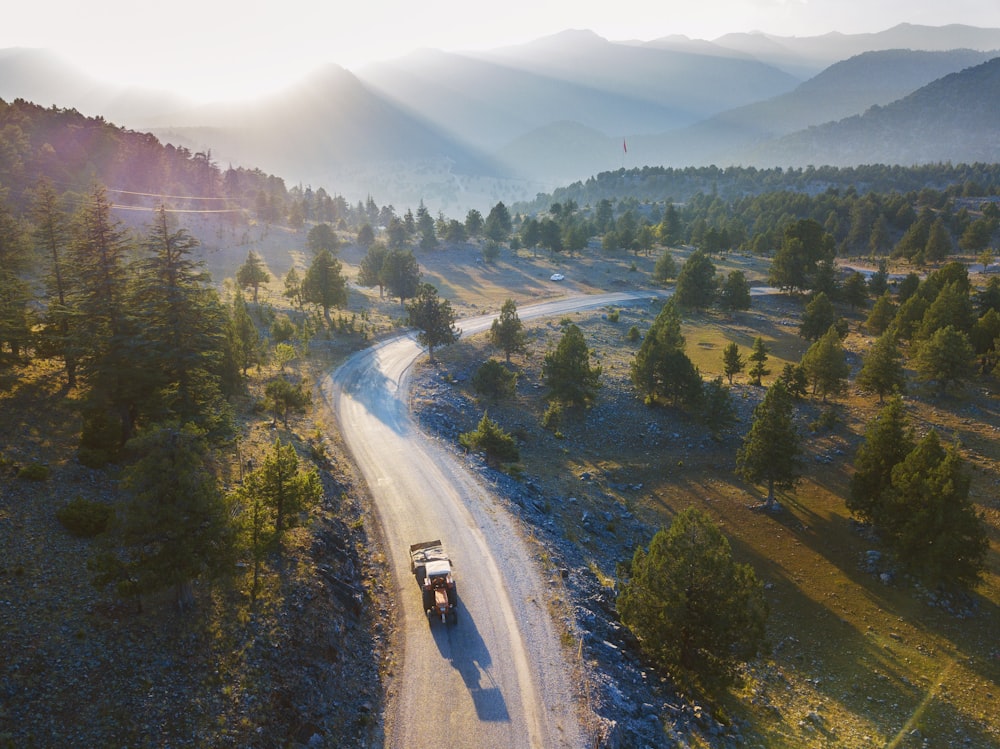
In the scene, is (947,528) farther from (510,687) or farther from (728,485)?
(510,687)

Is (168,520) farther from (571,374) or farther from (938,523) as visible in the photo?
(571,374)

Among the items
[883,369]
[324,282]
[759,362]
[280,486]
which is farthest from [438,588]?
[324,282]

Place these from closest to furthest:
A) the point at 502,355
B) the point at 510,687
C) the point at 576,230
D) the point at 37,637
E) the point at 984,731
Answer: the point at 37,637
the point at 510,687
the point at 984,731
the point at 502,355
the point at 576,230

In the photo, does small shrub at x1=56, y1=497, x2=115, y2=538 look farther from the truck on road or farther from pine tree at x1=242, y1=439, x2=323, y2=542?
the truck on road

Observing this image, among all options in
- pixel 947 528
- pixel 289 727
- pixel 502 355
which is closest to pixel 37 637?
pixel 289 727

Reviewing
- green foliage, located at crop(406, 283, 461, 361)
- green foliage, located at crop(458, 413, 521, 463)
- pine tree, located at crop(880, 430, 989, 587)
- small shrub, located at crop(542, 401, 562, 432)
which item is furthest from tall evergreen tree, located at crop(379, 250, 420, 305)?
pine tree, located at crop(880, 430, 989, 587)
